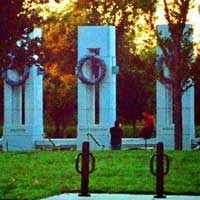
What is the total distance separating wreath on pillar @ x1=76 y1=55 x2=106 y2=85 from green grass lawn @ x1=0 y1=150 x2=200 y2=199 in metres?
12.1

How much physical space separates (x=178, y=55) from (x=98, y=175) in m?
14.4

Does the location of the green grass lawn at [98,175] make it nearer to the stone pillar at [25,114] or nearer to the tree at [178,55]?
the tree at [178,55]

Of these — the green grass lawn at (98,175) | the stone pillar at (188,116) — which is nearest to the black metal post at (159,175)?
the green grass lawn at (98,175)

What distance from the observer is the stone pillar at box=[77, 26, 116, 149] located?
119 ft

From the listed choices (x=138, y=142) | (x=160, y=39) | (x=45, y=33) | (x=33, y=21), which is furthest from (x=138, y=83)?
(x=33, y=21)

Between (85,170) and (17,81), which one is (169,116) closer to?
(17,81)

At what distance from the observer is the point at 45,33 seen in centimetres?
6138

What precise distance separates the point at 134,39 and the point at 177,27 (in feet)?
113

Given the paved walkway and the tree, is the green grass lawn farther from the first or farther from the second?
the tree

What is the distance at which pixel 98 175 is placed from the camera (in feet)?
61.9

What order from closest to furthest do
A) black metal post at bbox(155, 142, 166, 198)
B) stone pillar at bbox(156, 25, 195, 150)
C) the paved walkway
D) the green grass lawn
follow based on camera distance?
the paved walkway, black metal post at bbox(155, 142, 166, 198), the green grass lawn, stone pillar at bbox(156, 25, 195, 150)

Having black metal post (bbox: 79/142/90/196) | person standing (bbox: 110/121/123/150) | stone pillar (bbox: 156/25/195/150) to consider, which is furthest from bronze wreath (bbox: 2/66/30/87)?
black metal post (bbox: 79/142/90/196)

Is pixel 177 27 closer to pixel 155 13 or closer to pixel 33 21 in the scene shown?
pixel 155 13

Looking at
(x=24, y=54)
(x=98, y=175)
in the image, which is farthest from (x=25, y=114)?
(x=98, y=175)
